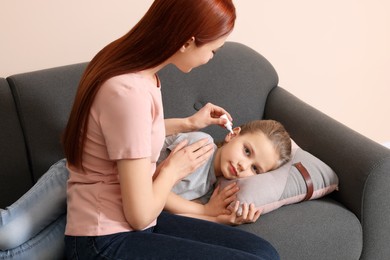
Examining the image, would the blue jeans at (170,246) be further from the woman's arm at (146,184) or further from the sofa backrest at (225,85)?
the sofa backrest at (225,85)

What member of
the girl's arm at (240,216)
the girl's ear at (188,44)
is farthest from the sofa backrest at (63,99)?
the girl's ear at (188,44)

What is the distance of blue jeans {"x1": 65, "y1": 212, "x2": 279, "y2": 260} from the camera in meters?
1.20

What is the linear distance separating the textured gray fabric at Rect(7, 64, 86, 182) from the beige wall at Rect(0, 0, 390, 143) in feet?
0.73

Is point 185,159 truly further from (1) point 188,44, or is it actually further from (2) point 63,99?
(2) point 63,99

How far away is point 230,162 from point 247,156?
0.07 m

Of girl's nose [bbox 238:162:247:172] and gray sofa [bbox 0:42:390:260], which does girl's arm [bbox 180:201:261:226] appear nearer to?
gray sofa [bbox 0:42:390:260]

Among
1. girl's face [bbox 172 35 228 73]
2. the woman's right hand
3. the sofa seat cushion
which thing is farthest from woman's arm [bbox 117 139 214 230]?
the sofa seat cushion

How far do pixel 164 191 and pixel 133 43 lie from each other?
39 centimetres

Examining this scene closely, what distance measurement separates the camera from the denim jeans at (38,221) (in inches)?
51.9

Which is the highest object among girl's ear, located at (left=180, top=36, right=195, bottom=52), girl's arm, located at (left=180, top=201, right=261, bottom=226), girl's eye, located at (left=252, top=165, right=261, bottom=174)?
girl's ear, located at (left=180, top=36, right=195, bottom=52)

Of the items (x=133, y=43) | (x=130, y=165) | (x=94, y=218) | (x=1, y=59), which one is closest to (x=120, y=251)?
(x=94, y=218)

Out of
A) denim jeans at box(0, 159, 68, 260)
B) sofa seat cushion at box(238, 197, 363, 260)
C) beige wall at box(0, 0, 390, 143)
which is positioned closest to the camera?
denim jeans at box(0, 159, 68, 260)

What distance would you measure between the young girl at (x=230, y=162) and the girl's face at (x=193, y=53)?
0.46 meters

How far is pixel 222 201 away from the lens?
1.65 meters
